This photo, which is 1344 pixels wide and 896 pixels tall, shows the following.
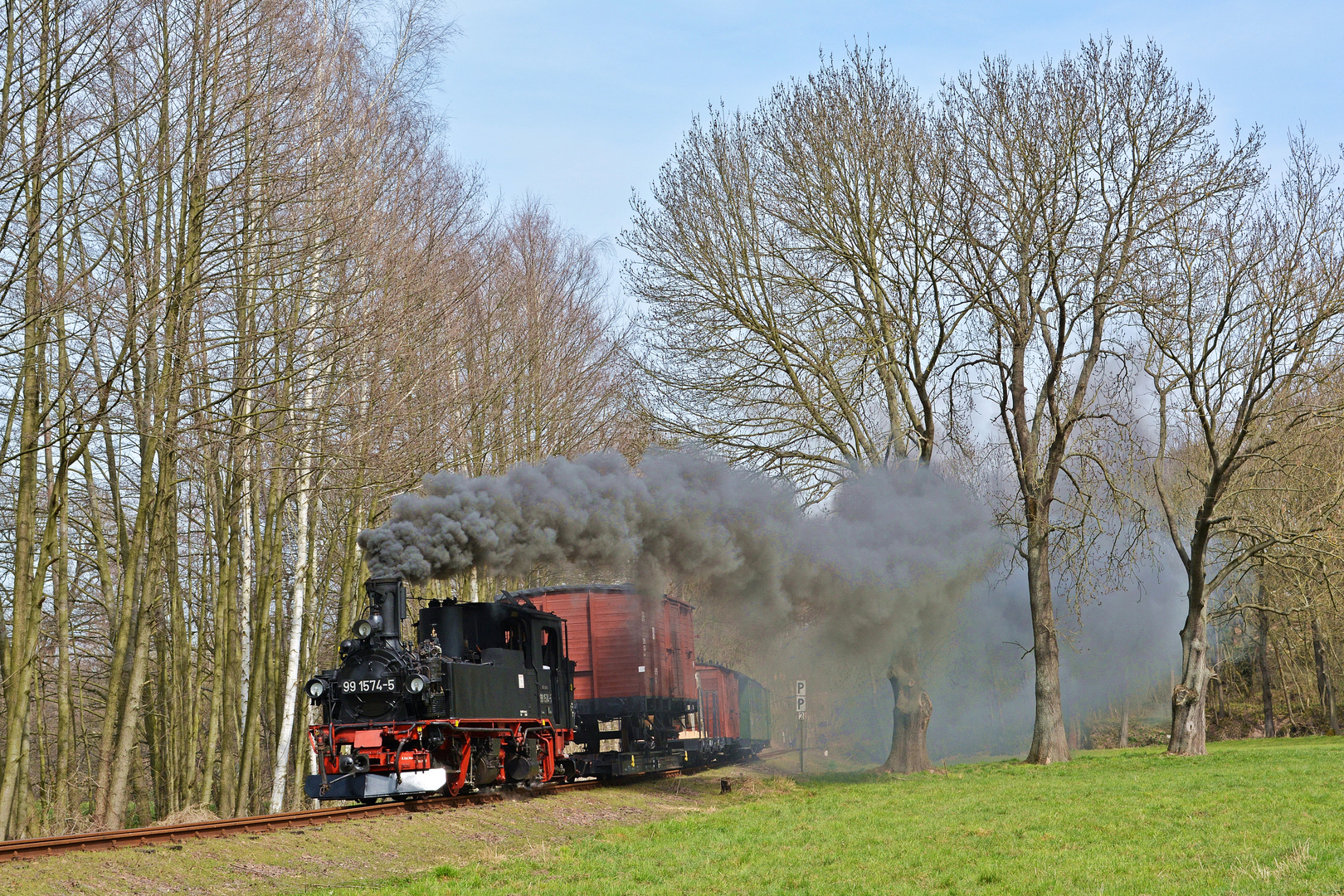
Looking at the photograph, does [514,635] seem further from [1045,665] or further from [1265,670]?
[1265,670]

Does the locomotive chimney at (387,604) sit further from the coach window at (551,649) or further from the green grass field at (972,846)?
the coach window at (551,649)

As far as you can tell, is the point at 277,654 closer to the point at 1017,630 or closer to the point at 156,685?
the point at 156,685

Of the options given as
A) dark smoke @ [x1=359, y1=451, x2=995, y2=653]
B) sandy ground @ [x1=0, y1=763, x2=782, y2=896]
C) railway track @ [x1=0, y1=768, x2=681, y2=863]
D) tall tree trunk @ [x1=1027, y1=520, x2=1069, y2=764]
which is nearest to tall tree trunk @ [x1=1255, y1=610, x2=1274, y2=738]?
tall tree trunk @ [x1=1027, y1=520, x2=1069, y2=764]

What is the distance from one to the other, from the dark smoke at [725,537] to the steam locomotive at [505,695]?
907 millimetres

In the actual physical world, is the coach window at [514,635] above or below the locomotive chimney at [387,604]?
below

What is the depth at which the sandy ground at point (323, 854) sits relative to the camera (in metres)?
8.14

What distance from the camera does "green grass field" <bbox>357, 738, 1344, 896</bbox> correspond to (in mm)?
8664

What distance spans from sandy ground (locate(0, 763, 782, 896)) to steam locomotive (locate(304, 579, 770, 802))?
35.3 inches

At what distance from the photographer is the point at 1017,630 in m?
44.9

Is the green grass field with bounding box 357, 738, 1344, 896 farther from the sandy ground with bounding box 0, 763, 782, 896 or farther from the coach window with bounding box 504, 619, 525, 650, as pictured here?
the coach window with bounding box 504, 619, 525, 650

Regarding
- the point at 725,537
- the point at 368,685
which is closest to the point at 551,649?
the point at 725,537

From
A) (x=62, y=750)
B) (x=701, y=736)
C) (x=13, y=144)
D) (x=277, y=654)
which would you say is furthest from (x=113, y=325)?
(x=701, y=736)

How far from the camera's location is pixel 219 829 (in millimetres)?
10430

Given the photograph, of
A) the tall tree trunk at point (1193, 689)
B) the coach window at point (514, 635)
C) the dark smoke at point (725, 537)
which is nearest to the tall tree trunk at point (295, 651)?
the dark smoke at point (725, 537)
